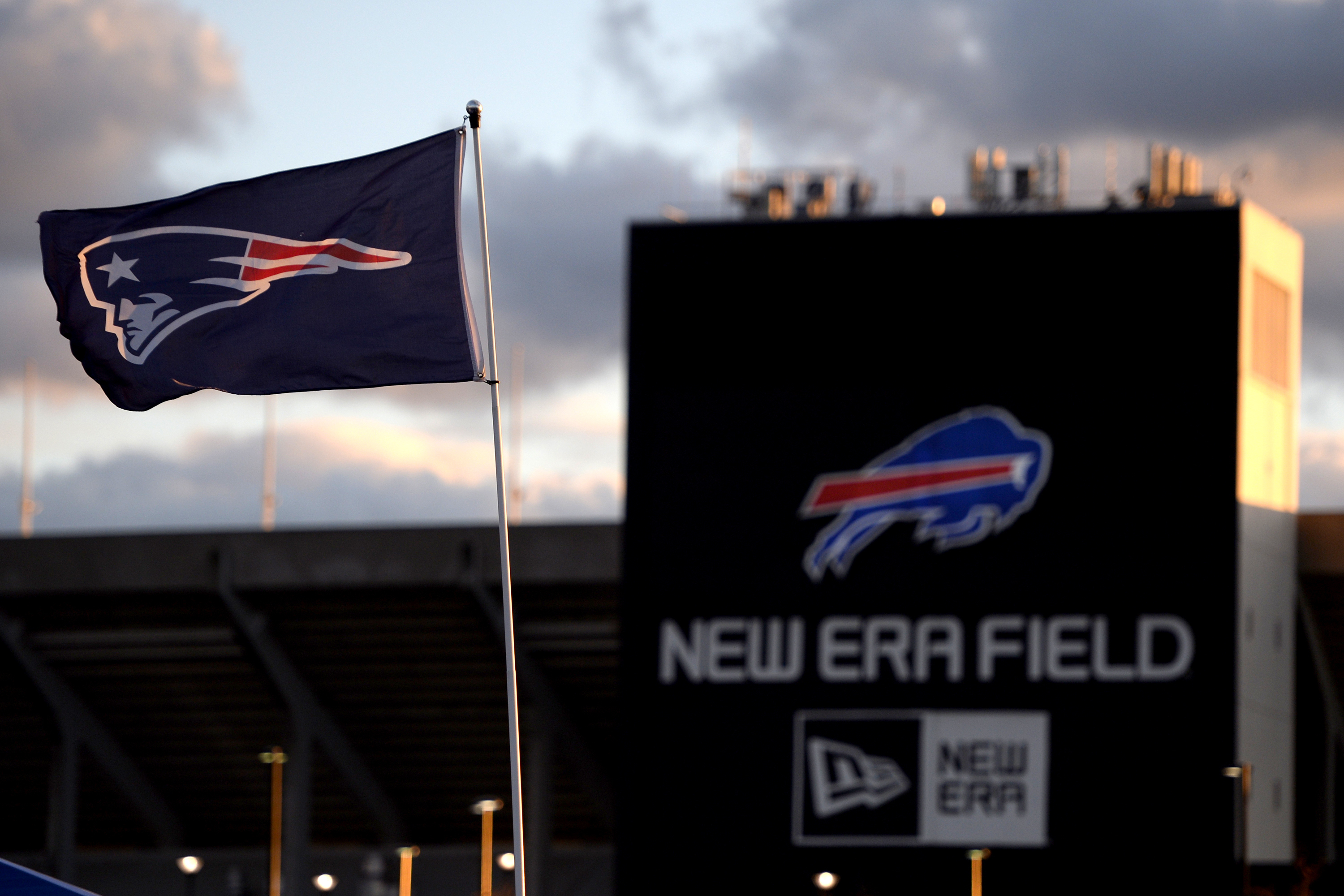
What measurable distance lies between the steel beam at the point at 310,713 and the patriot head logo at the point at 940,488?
14248mm

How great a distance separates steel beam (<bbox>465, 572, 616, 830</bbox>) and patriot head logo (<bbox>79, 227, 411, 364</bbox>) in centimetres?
2930

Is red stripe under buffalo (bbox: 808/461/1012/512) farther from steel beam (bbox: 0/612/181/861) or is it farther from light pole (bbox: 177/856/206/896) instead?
light pole (bbox: 177/856/206/896)

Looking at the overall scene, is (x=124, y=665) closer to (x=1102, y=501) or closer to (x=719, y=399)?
(x=719, y=399)

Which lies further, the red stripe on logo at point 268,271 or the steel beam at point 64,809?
the steel beam at point 64,809

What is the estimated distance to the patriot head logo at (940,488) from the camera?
4312 cm

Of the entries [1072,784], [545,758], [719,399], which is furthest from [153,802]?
[1072,784]

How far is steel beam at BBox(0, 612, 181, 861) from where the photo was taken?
5209 cm

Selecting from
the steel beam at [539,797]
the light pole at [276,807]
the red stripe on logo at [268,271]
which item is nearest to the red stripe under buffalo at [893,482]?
the steel beam at [539,797]

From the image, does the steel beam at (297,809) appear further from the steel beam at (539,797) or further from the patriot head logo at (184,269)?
the patriot head logo at (184,269)

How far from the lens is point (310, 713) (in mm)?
52031

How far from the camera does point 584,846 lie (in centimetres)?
5647

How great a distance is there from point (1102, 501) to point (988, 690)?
4.57 m

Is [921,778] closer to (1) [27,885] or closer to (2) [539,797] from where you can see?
(2) [539,797]

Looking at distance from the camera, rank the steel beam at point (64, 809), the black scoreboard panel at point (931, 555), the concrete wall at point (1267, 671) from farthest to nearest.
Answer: the steel beam at point (64, 809)
the concrete wall at point (1267, 671)
the black scoreboard panel at point (931, 555)
